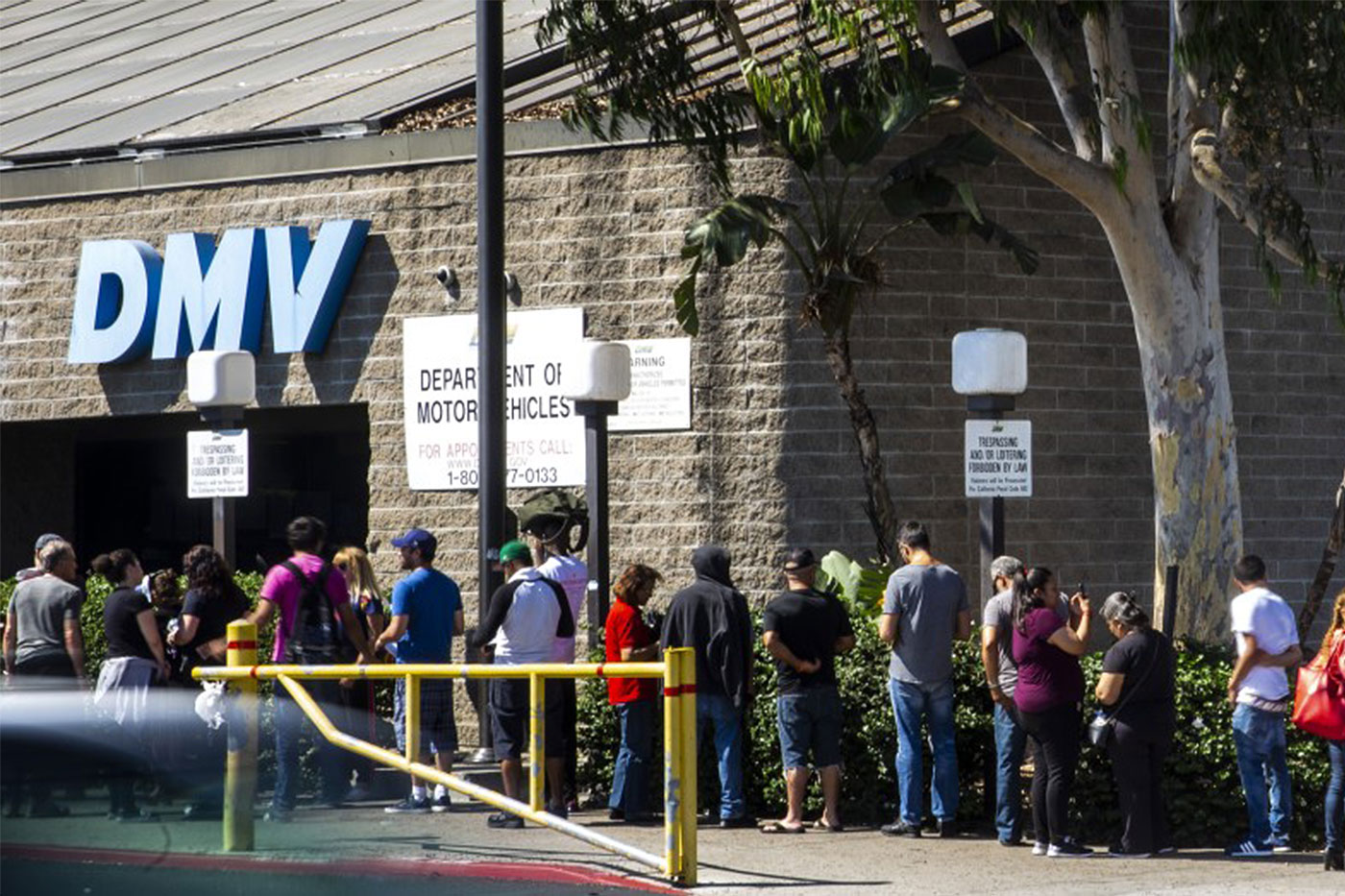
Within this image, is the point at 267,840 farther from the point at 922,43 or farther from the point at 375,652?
the point at 922,43

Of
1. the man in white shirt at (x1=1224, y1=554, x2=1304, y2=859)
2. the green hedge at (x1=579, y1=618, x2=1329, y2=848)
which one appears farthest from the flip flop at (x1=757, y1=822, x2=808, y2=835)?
the man in white shirt at (x1=1224, y1=554, x2=1304, y2=859)

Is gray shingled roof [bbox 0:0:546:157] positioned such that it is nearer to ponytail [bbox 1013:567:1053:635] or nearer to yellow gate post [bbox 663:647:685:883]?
ponytail [bbox 1013:567:1053:635]

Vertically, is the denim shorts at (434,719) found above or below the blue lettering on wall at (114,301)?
below

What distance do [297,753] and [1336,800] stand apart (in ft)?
18.5

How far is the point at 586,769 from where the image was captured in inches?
595

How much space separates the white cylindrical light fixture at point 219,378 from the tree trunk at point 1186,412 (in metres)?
6.27

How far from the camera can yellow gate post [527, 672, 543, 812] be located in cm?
1257

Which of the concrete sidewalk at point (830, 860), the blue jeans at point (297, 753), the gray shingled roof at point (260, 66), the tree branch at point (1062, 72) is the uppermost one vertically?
the gray shingled roof at point (260, 66)

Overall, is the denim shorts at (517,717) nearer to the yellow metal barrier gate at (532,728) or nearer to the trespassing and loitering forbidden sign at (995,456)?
the yellow metal barrier gate at (532,728)

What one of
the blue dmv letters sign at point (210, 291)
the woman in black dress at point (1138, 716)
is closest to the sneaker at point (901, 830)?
the woman in black dress at point (1138, 716)

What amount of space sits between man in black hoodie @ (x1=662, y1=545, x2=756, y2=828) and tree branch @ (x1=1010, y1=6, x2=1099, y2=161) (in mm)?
4046

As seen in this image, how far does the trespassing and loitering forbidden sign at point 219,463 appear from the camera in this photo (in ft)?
55.1

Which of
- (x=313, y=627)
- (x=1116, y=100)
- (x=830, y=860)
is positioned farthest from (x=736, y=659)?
(x=1116, y=100)

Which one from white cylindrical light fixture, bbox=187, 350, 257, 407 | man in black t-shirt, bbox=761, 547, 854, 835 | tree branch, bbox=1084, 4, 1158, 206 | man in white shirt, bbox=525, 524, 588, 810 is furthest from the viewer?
white cylindrical light fixture, bbox=187, 350, 257, 407
